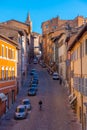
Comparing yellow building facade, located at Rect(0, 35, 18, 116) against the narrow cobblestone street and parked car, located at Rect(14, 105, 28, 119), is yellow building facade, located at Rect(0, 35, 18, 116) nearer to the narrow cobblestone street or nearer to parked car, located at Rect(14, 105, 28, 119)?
the narrow cobblestone street

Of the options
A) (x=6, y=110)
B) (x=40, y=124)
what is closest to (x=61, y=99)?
(x=6, y=110)

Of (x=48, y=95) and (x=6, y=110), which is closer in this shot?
(x=6, y=110)

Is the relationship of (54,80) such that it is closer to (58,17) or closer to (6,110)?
(6,110)

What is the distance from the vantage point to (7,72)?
4881 centimetres

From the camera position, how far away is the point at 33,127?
1380 inches

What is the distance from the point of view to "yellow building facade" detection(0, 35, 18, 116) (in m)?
44.2

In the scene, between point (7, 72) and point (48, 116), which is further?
point (7, 72)

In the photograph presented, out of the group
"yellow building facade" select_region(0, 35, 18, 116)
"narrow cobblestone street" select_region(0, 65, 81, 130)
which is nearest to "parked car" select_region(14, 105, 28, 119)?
"narrow cobblestone street" select_region(0, 65, 81, 130)

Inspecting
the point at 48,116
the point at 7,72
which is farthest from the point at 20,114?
the point at 7,72

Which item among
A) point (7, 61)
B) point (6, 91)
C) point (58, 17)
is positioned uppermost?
point (58, 17)

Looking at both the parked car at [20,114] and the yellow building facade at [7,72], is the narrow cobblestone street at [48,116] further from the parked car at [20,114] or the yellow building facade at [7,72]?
the yellow building facade at [7,72]

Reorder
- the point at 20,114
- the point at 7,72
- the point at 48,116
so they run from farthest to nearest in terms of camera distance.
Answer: the point at 7,72, the point at 48,116, the point at 20,114

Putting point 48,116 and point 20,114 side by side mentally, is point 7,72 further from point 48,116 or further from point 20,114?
point 48,116

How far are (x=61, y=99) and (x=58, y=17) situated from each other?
75.3 meters
